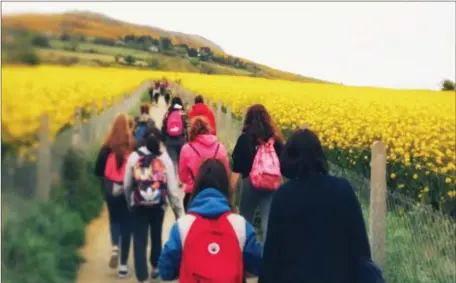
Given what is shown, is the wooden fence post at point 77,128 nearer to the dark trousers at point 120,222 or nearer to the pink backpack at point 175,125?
the pink backpack at point 175,125

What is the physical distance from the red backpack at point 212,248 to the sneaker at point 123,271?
2543mm

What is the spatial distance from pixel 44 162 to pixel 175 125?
5.60 ft

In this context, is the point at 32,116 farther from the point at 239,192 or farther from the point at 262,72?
the point at 239,192

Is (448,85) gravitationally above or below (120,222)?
above

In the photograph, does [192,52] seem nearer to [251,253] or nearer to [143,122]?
[251,253]

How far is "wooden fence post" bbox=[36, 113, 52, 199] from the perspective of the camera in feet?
10.4

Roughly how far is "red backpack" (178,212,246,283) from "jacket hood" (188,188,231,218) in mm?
20

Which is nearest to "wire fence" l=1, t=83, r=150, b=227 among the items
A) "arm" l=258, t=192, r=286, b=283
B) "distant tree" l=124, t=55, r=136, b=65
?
"distant tree" l=124, t=55, r=136, b=65

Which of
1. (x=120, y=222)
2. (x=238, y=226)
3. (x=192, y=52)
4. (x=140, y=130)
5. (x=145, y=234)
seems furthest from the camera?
(x=120, y=222)

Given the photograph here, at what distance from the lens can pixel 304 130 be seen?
3.35 m

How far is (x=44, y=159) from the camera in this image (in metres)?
3.58

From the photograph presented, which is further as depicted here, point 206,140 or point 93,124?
point 206,140

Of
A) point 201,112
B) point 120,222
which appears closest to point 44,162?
point 201,112

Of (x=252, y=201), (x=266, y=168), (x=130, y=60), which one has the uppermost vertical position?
(x=130, y=60)
